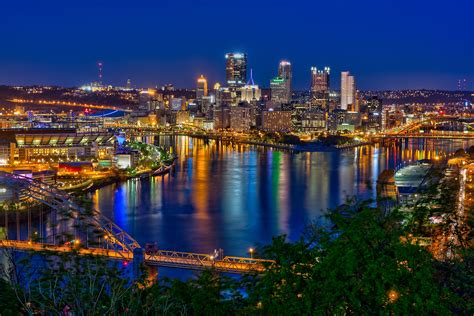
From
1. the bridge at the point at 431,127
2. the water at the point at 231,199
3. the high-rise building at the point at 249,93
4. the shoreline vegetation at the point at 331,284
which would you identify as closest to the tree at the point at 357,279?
the shoreline vegetation at the point at 331,284

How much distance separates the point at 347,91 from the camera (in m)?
38.3

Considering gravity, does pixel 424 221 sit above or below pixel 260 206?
above

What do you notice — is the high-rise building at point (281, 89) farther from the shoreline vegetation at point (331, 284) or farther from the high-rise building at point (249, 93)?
the shoreline vegetation at point (331, 284)

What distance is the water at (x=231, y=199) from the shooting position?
597 centimetres

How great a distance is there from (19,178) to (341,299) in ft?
14.2

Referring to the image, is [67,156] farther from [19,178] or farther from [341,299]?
[341,299]

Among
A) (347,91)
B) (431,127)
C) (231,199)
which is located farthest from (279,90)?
(231,199)

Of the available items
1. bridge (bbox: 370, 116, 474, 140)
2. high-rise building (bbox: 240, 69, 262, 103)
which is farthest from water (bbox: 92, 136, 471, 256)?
high-rise building (bbox: 240, 69, 262, 103)

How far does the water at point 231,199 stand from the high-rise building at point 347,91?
23.3 m

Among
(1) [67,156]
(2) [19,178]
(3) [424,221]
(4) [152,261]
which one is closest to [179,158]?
(1) [67,156]

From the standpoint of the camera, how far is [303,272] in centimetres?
175

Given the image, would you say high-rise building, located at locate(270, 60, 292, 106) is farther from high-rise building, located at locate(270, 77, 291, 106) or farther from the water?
the water

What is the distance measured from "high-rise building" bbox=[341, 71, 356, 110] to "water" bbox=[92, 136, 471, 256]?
2327 centimetres

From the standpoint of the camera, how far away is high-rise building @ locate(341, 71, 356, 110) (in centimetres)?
3728
